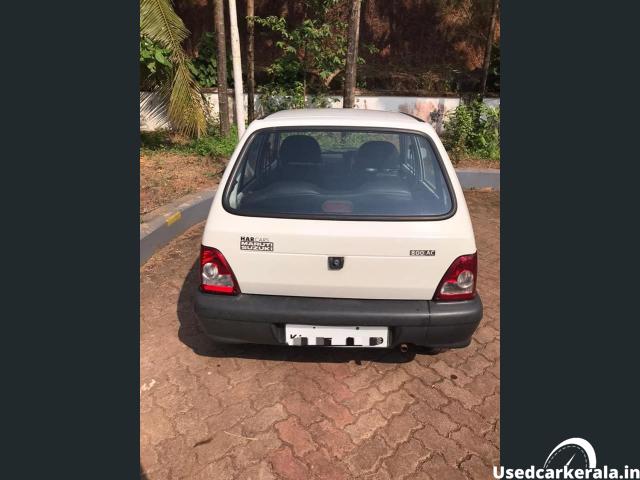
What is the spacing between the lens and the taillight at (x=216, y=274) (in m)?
2.27

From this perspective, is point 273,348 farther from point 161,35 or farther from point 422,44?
point 422,44

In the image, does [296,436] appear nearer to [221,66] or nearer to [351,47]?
[351,47]

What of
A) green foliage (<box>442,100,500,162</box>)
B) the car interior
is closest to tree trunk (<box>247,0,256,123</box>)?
green foliage (<box>442,100,500,162</box>)

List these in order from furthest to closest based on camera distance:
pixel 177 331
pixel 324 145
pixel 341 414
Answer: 1. pixel 324 145
2. pixel 177 331
3. pixel 341 414

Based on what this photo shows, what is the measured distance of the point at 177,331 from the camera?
3.07 metres

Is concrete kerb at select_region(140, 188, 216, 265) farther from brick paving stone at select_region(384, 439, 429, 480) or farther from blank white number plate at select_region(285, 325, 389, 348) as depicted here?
brick paving stone at select_region(384, 439, 429, 480)

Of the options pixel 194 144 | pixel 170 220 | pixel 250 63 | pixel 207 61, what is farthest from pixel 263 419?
pixel 207 61

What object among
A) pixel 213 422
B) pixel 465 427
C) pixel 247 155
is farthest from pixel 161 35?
pixel 465 427

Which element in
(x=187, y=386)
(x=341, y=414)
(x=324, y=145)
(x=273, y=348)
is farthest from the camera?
(x=324, y=145)

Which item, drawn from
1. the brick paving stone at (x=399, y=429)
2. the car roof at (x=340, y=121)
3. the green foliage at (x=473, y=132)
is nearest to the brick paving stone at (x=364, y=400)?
the brick paving stone at (x=399, y=429)

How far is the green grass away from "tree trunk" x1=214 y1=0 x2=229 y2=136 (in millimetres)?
261

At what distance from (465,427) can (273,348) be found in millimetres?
1297

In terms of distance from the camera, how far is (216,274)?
2299 mm

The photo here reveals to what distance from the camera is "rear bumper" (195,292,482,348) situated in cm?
223
